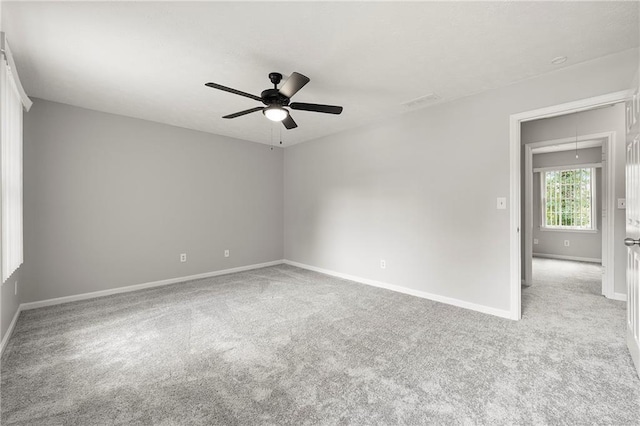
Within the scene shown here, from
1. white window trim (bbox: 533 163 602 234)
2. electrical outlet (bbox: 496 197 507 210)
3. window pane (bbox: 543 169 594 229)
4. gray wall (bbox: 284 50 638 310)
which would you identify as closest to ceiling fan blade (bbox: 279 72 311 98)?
gray wall (bbox: 284 50 638 310)

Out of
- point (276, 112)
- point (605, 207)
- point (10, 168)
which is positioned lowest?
point (605, 207)

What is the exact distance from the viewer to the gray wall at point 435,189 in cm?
278

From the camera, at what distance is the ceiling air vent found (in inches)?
123

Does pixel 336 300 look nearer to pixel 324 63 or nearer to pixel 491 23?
pixel 324 63

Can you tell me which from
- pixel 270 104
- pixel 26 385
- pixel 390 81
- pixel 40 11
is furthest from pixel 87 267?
pixel 390 81

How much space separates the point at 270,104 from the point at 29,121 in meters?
2.97

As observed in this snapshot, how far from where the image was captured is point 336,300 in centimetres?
341

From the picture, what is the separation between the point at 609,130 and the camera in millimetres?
3654

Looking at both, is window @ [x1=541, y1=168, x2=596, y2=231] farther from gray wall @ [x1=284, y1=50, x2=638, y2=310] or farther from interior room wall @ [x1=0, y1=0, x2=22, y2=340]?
interior room wall @ [x1=0, y1=0, x2=22, y2=340]

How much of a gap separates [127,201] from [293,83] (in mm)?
3115

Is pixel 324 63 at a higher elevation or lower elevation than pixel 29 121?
higher

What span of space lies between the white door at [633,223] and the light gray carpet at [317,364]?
224 mm

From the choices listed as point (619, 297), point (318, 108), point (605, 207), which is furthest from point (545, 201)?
point (318, 108)

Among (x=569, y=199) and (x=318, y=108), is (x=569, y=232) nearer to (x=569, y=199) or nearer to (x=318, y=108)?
(x=569, y=199)
